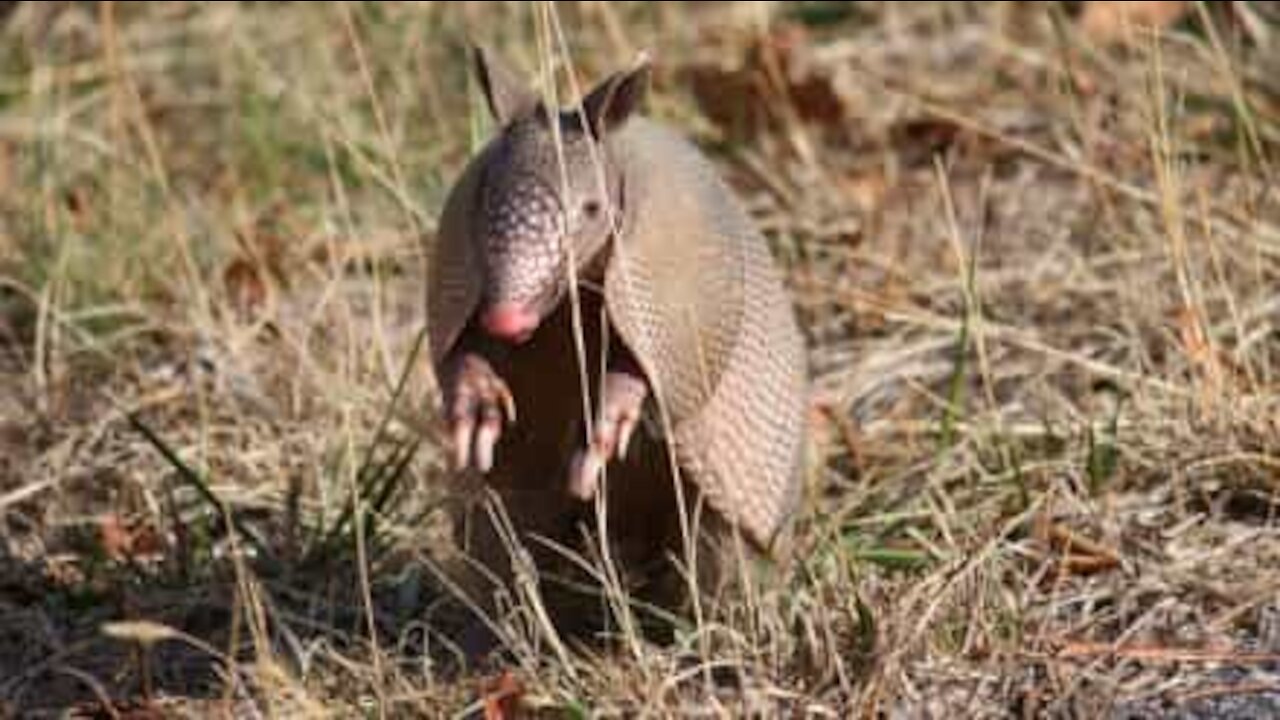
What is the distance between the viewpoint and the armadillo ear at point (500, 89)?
3.75 metres

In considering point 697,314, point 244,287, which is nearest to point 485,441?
point 697,314

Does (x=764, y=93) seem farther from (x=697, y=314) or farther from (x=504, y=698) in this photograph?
(x=504, y=698)

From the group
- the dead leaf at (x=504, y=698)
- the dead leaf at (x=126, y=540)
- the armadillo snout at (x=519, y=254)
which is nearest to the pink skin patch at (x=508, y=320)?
the armadillo snout at (x=519, y=254)

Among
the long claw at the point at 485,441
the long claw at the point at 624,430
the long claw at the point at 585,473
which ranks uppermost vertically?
the long claw at the point at 485,441

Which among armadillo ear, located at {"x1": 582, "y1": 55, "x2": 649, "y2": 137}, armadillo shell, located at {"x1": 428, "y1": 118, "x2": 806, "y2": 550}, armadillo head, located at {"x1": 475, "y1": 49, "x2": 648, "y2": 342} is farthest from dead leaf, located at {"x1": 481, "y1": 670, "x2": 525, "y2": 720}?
armadillo ear, located at {"x1": 582, "y1": 55, "x2": 649, "y2": 137}

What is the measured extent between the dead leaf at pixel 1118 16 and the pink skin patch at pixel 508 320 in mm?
1942

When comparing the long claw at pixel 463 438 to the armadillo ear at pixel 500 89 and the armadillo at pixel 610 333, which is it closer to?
the armadillo at pixel 610 333

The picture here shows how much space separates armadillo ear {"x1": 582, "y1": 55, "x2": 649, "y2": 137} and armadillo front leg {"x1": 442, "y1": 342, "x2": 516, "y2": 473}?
1.20 feet

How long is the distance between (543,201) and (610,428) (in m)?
0.33

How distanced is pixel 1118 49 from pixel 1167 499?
234 centimetres

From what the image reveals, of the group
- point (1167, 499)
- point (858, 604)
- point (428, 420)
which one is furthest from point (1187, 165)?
point (858, 604)

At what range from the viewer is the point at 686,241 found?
376cm

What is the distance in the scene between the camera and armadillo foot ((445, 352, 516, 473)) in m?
3.65

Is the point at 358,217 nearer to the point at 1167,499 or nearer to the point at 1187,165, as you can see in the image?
the point at 1187,165
